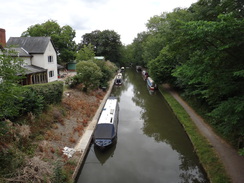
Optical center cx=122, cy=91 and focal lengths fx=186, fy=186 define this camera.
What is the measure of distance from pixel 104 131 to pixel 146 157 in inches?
151

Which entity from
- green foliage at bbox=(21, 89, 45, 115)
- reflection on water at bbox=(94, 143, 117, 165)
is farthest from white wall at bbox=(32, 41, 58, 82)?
reflection on water at bbox=(94, 143, 117, 165)

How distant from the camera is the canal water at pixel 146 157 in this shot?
38.8 feet

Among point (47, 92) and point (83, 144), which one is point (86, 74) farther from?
point (83, 144)

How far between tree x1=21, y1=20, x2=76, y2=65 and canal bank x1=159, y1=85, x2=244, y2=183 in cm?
3478

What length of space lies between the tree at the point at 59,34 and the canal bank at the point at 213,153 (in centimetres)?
3478

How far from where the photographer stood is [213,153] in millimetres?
13023

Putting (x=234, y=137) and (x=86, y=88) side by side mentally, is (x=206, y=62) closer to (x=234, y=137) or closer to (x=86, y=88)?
(x=234, y=137)

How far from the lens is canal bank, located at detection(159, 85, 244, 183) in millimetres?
10805

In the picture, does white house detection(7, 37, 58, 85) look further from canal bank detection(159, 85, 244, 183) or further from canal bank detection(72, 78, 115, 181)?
canal bank detection(159, 85, 244, 183)

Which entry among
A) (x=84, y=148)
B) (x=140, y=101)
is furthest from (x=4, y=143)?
(x=140, y=101)

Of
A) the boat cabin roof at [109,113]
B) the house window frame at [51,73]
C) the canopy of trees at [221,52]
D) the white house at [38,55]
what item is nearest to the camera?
the canopy of trees at [221,52]

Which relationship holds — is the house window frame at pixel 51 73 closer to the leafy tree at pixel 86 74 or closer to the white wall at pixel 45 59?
the white wall at pixel 45 59

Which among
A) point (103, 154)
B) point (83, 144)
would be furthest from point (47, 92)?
point (103, 154)

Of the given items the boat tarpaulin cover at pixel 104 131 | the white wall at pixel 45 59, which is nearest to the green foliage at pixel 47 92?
the boat tarpaulin cover at pixel 104 131
